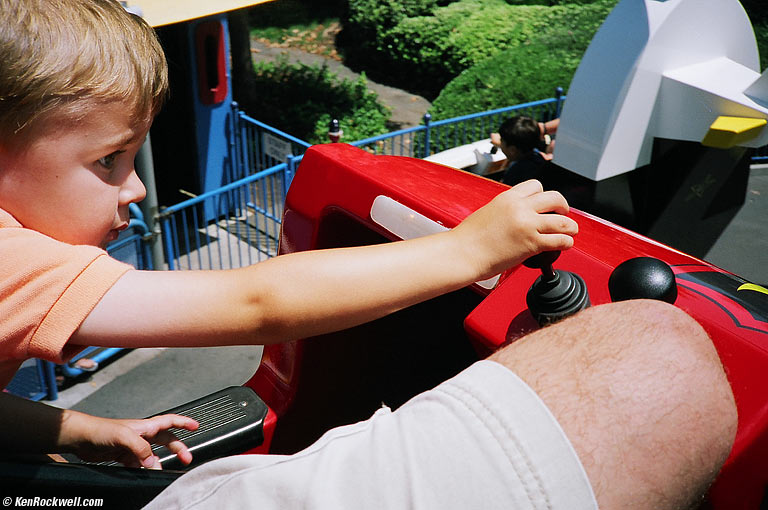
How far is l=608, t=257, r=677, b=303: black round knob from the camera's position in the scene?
112cm

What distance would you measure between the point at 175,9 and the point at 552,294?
529 centimetres

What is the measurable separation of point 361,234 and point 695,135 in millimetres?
2396

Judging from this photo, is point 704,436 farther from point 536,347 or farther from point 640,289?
point 640,289

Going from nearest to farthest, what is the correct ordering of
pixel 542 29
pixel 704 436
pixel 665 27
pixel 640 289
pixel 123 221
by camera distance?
pixel 704 436 → pixel 640 289 → pixel 123 221 → pixel 665 27 → pixel 542 29

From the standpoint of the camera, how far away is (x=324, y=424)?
7.57 ft

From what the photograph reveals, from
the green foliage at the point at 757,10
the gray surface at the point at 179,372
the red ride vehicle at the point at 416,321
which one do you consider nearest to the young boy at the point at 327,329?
the red ride vehicle at the point at 416,321

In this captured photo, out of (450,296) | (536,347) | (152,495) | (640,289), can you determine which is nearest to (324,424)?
(450,296)

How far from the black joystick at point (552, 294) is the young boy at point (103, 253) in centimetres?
3

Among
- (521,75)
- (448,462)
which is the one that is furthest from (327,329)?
(521,75)

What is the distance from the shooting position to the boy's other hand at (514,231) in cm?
113

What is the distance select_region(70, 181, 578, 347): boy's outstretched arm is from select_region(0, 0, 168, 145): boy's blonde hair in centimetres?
29

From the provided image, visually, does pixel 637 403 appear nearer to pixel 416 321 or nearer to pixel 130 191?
pixel 130 191

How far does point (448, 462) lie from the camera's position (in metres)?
0.63

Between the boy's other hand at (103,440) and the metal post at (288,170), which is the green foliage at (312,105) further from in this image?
the boy's other hand at (103,440)
